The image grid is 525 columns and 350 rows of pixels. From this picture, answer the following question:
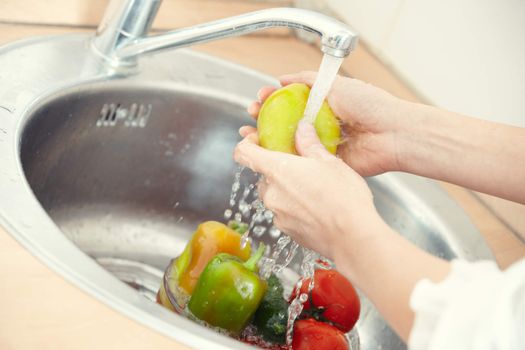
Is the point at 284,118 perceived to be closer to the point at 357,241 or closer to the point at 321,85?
the point at 321,85

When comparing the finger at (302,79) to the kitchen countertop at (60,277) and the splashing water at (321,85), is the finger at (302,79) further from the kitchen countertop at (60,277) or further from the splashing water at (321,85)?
the kitchen countertop at (60,277)

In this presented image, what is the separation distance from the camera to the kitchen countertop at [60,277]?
1.82 ft

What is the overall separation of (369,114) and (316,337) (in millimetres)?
256

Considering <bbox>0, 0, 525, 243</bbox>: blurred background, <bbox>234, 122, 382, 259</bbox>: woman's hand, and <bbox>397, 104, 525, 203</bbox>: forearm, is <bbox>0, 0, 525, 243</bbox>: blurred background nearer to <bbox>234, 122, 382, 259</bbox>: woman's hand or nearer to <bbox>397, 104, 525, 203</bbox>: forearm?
<bbox>397, 104, 525, 203</bbox>: forearm

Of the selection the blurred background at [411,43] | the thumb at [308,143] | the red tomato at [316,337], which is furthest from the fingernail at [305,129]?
the blurred background at [411,43]

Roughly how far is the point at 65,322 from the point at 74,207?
1.42 ft

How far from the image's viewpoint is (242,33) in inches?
31.4

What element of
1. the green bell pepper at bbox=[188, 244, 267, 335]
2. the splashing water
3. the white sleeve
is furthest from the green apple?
the white sleeve

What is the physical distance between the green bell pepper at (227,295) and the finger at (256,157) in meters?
0.16

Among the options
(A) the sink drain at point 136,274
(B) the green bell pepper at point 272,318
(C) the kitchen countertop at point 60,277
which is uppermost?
(C) the kitchen countertop at point 60,277

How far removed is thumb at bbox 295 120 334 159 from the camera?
0.67m

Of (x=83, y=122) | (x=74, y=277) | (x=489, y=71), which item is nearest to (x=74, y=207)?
(x=83, y=122)

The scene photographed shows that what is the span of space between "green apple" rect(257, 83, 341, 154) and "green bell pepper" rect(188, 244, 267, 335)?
15cm

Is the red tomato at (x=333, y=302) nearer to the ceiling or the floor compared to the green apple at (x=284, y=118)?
nearer to the floor
